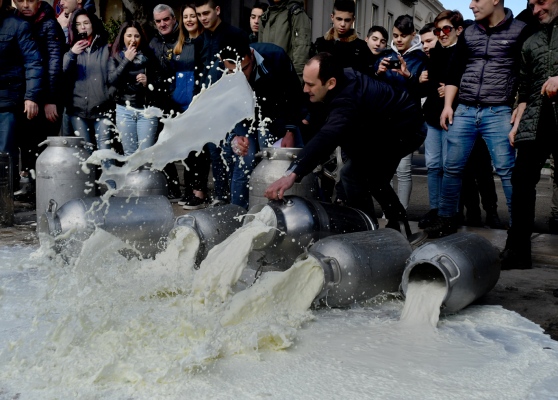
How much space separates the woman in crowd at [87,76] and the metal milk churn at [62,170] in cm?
108

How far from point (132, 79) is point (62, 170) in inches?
56.8

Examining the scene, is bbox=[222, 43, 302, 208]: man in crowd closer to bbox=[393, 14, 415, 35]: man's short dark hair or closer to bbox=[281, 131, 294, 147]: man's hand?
bbox=[281, 131, 294, 147]: man's hand

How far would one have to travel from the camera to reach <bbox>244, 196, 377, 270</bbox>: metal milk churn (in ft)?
13.0

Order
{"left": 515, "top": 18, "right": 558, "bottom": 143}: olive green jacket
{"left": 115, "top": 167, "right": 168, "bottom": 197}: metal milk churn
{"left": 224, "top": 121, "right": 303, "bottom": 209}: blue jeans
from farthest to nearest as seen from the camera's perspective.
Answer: {"left": 224, "top": 121, "right": 303, "bottom": 209}: blue jeans, {"left": 115, "top": 167, "right": 168, "bottom": 197}: metal milk churn, {"left": 515, "top": 18, "right": 558, "bottom": 143}: olive green jacket

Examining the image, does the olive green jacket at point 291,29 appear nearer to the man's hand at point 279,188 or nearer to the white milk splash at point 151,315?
the man's hand at point 279,188

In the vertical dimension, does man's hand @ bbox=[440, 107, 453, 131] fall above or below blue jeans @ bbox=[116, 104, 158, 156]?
above

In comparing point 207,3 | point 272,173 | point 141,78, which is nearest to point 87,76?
point 141,78

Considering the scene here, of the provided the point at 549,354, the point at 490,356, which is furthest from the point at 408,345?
the point at 549,354

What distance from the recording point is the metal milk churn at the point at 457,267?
3.37 metres

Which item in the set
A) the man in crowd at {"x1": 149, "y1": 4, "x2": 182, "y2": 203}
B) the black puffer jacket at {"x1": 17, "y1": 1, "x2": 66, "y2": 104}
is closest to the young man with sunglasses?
the man in crowd at {"x1": 149, "y1": 4, "x2": 182, "y2": 203}

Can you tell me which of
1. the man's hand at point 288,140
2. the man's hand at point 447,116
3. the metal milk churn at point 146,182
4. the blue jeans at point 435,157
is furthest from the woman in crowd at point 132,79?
the man's hand at point 447,116

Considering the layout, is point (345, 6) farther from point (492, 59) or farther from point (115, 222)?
point (115, 222)

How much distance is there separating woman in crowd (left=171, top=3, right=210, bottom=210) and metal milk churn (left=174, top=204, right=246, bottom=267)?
2117mm

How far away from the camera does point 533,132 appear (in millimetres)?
4469
